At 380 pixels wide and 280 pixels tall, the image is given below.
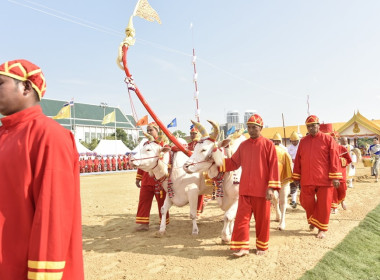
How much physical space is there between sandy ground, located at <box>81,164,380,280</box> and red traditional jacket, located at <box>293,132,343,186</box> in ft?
3.57

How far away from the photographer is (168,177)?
619 centimetres

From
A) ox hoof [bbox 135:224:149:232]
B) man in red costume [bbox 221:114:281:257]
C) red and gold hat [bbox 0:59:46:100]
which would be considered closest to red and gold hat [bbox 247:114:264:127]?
man in red costume [bbox 221:114:281:257]

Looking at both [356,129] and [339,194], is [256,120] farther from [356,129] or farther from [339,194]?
[356,129]

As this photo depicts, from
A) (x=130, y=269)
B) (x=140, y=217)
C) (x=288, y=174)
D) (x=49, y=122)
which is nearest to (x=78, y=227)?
(x=49, y=122)

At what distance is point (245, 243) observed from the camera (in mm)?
4574

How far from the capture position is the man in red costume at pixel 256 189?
4.61 meters

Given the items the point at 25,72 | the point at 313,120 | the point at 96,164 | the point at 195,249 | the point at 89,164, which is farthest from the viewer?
the point at 96,164

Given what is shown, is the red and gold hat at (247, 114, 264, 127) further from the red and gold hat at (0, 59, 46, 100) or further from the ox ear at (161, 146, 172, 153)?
the red and gold hat at (0, 59, 46, 100)

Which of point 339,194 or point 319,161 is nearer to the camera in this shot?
point 319,161

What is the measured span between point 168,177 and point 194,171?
46.3 inches

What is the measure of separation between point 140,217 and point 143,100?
8.73ft

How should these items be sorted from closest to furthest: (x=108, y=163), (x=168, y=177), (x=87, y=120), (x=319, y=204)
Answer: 1. (x=319, y=204)
2. (x=168, y=177)
3. (x=108, y=163)
4. (x=87, y=120)

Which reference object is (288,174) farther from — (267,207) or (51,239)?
(51,239)

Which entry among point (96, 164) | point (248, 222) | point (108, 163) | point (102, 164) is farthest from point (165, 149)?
point (108, 163)
